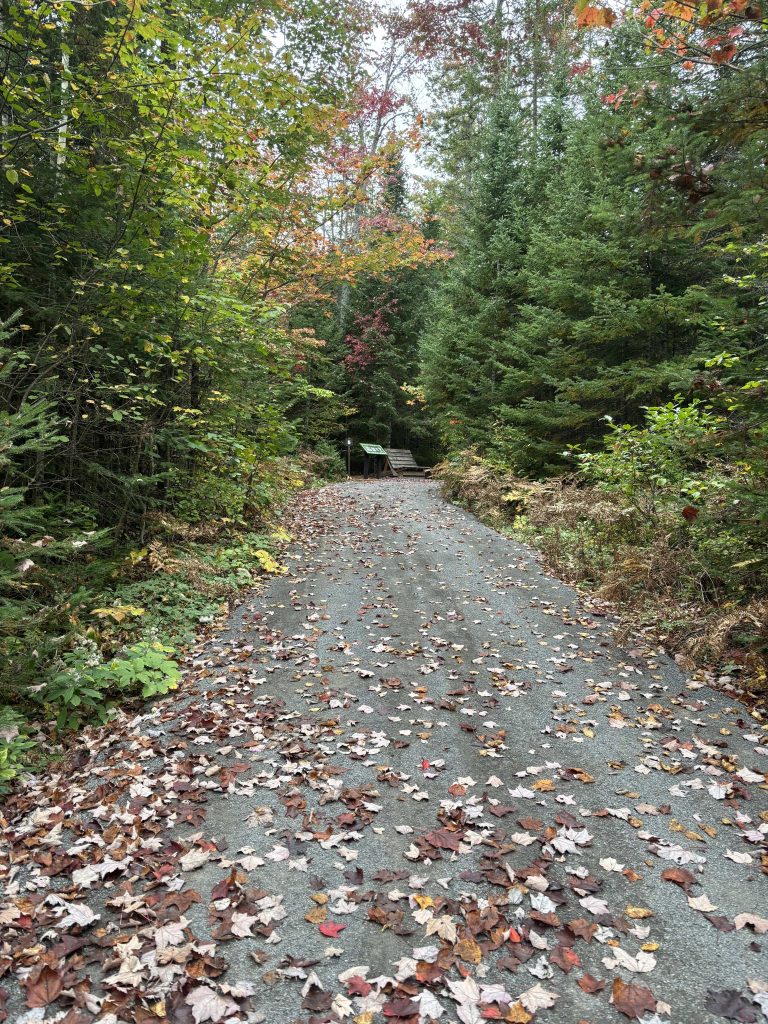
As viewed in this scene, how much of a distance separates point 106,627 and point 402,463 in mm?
19863

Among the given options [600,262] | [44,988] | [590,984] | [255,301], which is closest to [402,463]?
[600,262]

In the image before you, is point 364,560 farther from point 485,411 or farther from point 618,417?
point 485,411

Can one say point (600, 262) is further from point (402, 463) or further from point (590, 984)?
point (402, 463)

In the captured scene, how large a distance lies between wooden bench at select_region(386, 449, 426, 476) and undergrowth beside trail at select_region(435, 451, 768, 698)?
46.2 feet

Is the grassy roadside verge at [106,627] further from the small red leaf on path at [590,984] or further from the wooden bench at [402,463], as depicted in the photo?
the wooden bench at [402,463]

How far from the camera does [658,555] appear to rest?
6.80 meters

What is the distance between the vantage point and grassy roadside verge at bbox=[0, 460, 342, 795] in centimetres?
433

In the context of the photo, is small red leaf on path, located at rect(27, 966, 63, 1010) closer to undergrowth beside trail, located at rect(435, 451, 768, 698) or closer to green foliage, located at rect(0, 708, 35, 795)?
green foliage, located at rect(0, 708, 35, 795)

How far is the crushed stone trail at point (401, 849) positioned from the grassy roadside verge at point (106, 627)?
0.30 metres

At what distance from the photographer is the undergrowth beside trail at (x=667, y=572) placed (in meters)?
5.46

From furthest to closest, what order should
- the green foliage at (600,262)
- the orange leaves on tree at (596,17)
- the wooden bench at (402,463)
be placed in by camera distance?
the wooden bench at (402,463), the green foliage at (600,262), the orange leaves on tree at (596,17)

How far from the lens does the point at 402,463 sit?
24891 mm

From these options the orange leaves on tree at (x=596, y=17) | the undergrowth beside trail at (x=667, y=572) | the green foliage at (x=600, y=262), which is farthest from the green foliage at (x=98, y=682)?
the green foliage at (x=600, y=262)

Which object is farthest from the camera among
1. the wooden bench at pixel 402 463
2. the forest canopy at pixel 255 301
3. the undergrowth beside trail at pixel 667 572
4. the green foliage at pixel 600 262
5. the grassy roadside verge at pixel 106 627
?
the wooden bench at pixel 402 463
